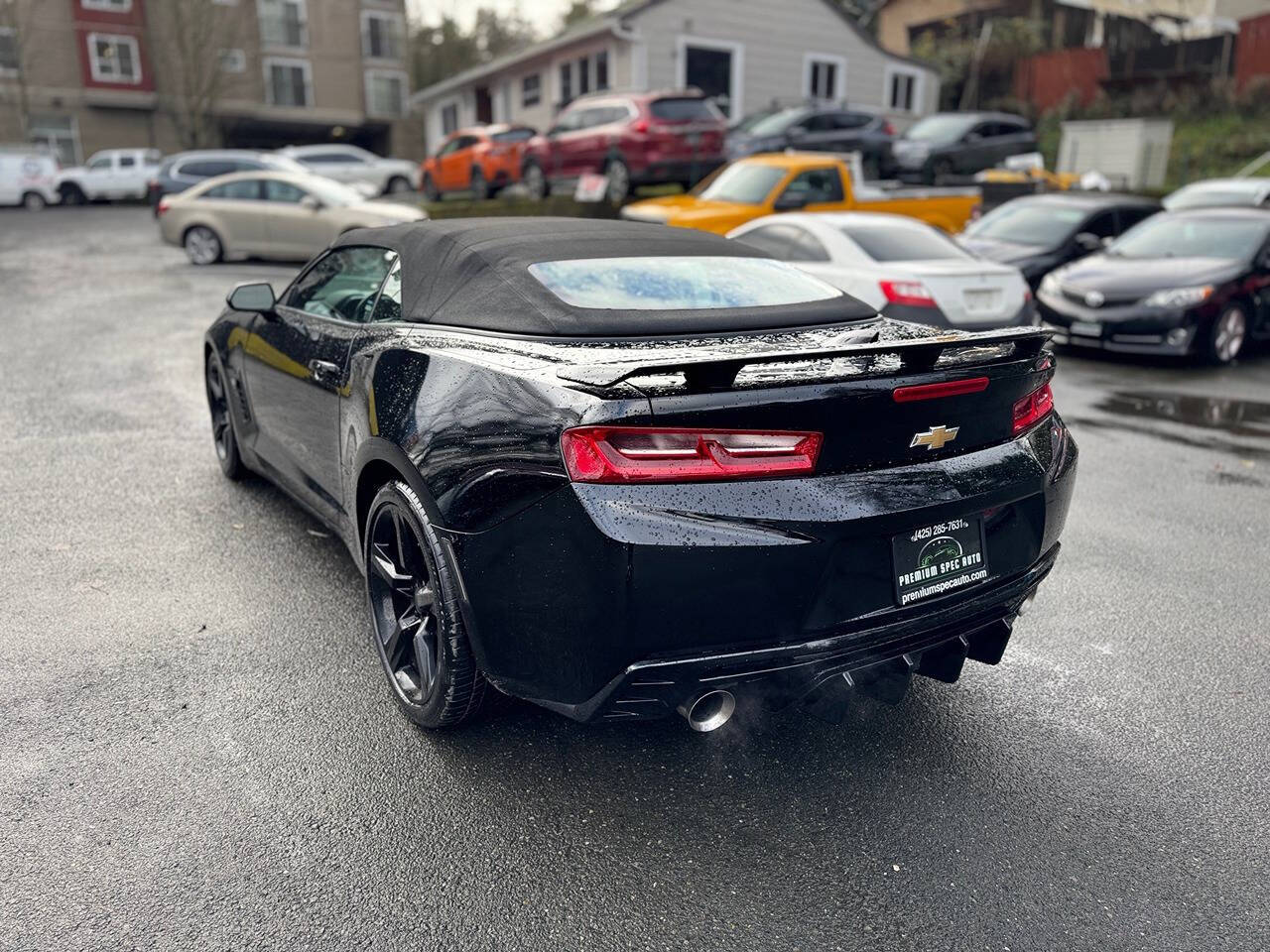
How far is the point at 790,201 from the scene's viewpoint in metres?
12.9

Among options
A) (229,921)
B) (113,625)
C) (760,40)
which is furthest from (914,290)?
(760,40)

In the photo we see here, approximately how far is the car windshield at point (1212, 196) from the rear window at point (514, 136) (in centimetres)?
1276

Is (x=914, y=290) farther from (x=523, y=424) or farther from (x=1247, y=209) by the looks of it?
(x=523, y=424)

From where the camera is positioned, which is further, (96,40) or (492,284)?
(96,40)

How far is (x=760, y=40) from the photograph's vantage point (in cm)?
2925

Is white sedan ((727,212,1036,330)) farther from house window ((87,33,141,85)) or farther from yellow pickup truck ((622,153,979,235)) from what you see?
house window ((87,33,141,85))

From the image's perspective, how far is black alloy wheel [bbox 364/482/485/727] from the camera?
9.55 feet

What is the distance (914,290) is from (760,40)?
2359 centimetres

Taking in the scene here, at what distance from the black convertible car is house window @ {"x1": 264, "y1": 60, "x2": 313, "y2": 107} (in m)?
46.8

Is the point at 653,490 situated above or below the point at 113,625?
above

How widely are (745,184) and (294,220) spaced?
23.5 ft

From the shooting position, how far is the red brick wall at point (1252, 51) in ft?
96.7

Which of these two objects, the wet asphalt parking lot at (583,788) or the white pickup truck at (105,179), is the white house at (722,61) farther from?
the wet asphalt parking lot at (583,788)

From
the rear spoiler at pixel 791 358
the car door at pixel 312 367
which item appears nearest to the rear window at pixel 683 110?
the car door at pixel 312 367
